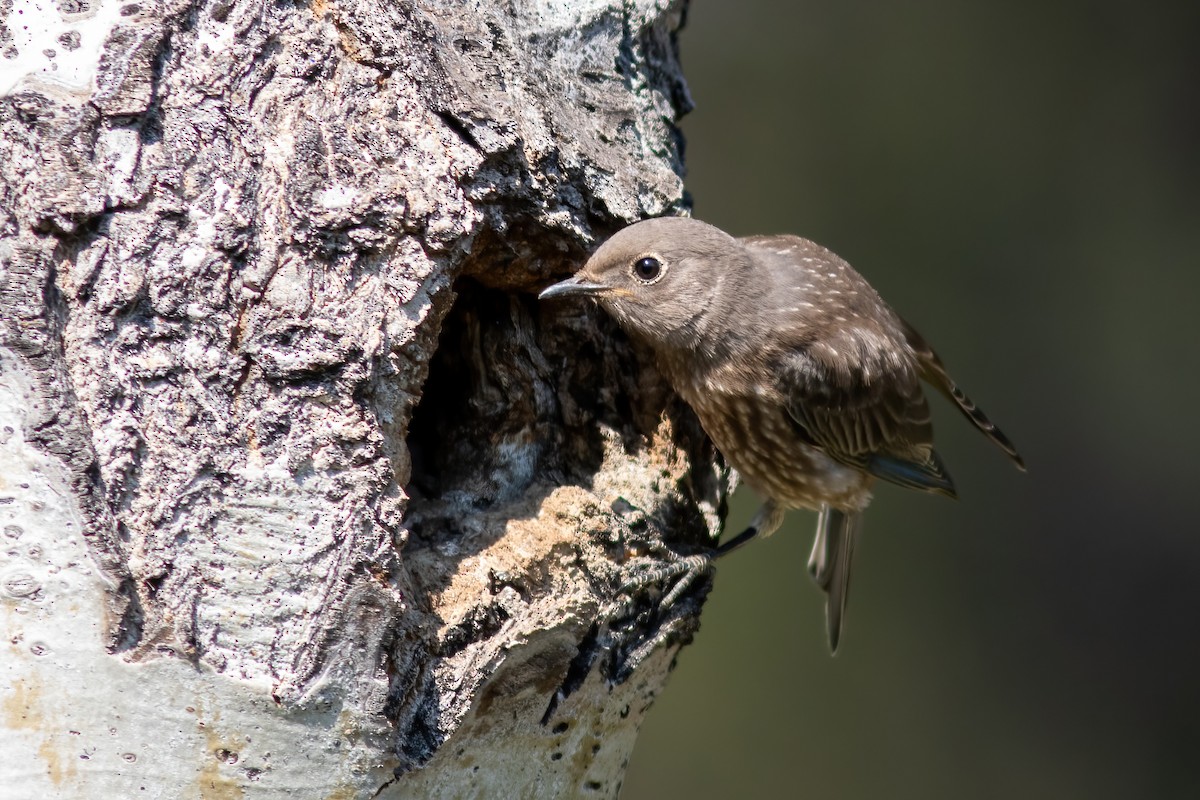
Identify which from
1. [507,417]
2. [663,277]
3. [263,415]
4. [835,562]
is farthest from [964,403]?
[263,415]

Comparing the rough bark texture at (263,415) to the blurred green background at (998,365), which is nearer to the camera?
the rough bark texture at (263,415)

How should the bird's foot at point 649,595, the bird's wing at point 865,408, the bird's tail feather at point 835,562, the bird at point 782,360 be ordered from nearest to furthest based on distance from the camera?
the bird's foot at point 649,595 < the bird at point 782,360 < the bird's wing at point 865,408 < the bird's tail feather at point 835,562

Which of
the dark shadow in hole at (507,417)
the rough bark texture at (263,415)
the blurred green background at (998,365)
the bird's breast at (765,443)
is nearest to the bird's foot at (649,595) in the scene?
the rough bark texture at (263,415)

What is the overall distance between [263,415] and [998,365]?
4809 millimetres

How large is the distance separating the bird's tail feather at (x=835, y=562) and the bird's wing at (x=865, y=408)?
401 millimetres

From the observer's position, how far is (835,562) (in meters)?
4.57

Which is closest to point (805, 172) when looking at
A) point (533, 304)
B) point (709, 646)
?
point (709, 646)

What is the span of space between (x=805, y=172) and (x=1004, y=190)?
1.02 m

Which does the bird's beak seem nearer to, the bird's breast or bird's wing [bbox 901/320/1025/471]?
the bird's breast

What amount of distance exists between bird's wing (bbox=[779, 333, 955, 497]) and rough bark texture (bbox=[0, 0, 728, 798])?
46.1 inches

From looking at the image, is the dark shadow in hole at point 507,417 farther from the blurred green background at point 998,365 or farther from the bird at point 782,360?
the blurred green background at point 998,365

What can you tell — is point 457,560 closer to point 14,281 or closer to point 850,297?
point 14,281

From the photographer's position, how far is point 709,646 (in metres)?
6.79

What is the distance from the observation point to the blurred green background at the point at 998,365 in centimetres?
602
